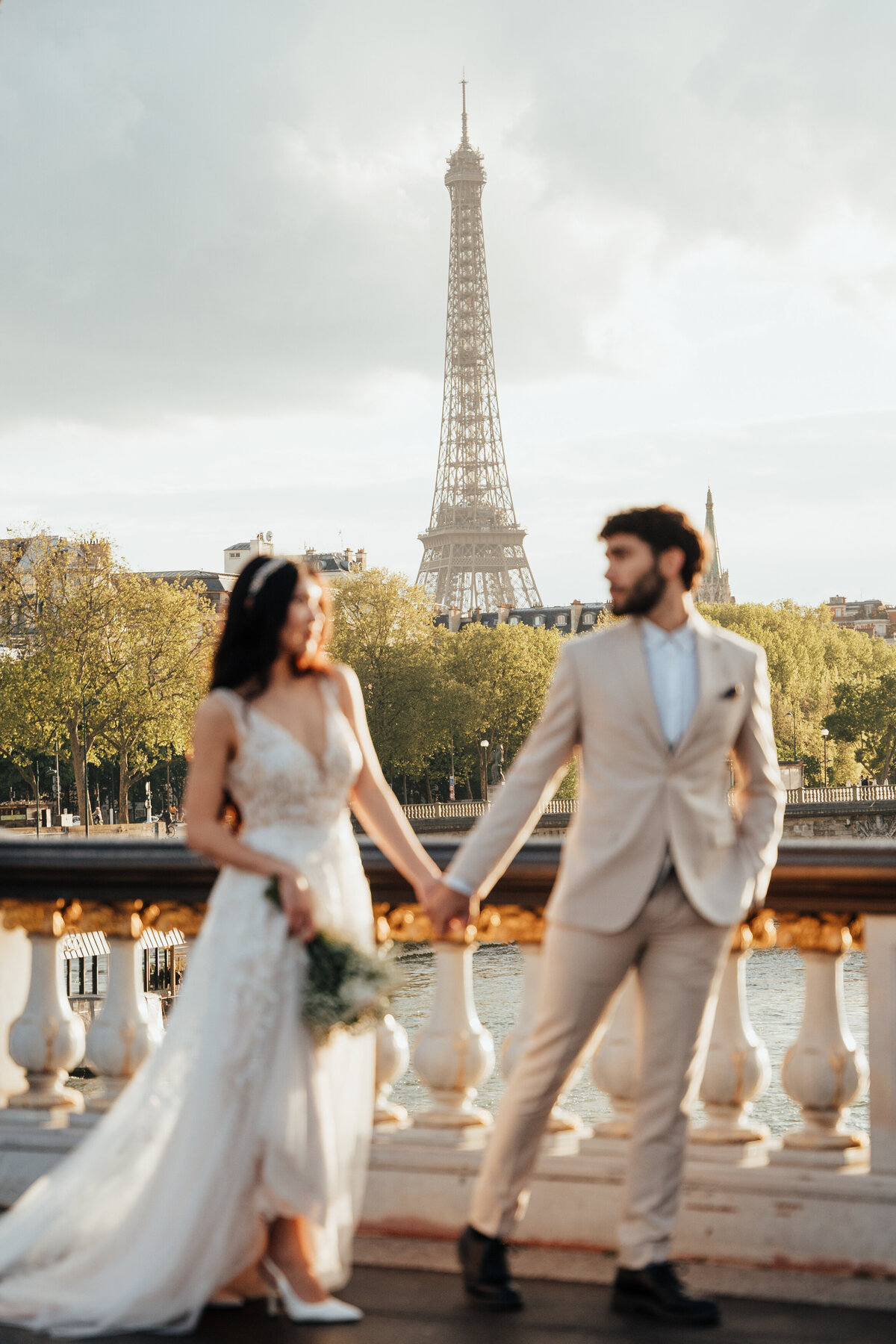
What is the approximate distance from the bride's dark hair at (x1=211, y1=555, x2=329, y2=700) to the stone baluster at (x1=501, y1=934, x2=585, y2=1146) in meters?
0.89

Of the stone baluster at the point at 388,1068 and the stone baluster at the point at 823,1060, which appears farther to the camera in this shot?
the stone baluster at the point at 388,1068

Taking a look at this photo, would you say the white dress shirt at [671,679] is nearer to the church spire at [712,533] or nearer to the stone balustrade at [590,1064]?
the stone balustrade at [590,1064]

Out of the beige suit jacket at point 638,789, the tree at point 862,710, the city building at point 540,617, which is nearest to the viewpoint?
the beige suit jacket at point 638,789

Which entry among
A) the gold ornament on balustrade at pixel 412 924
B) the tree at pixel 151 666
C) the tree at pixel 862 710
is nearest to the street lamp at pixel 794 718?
the tree at pixel 862 710

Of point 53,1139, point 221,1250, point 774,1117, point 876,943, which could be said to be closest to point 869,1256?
point 876,943

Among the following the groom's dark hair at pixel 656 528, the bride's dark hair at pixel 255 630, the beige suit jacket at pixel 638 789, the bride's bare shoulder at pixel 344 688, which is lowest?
the beige suit jacket at pixel 638 789

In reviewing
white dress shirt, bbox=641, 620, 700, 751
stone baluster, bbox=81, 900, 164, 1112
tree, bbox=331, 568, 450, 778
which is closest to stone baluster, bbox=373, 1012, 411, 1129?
stone baluster, bbox=81, 900, 164, 1112

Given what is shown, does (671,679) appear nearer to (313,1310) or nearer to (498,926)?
(498,926)

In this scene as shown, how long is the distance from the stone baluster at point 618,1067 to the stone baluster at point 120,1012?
105 cm

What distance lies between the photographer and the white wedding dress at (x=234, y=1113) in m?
3.05

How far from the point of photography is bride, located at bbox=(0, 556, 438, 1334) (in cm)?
305

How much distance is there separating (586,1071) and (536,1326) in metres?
18.4

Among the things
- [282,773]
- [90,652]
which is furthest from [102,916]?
[90,652]

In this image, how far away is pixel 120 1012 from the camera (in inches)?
147
